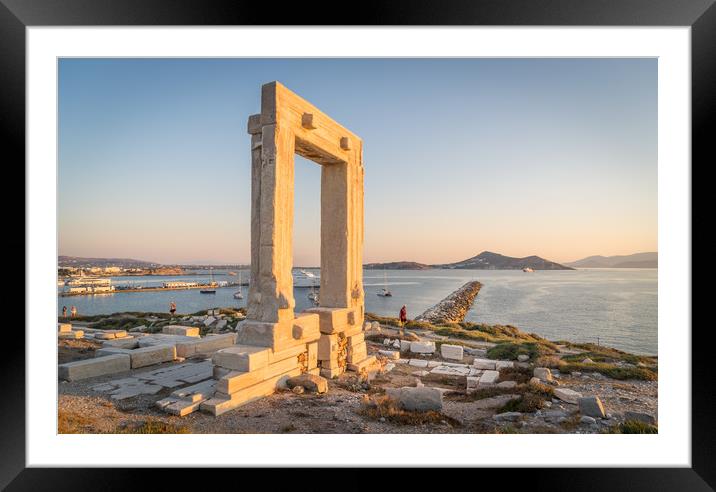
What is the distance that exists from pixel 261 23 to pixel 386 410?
18.3 feet

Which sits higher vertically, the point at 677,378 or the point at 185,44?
the point at 185,44

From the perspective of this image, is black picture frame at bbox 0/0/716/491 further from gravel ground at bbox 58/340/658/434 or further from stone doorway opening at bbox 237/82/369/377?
stone doorway opening at bbox 237/82/369/377

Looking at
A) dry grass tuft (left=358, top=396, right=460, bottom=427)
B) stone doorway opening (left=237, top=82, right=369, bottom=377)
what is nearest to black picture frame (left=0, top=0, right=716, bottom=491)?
dry grass tuft (left=358, top=396, right=460, bottom=427)

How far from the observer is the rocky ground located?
5.97 m

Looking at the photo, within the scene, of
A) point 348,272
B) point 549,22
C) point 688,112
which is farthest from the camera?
point 348,272

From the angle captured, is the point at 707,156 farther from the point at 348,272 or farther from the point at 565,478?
the point at 348,272

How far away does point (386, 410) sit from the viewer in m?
6.55

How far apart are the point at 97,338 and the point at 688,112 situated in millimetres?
14463

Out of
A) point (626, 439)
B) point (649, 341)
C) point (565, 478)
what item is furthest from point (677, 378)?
point (649, 341)

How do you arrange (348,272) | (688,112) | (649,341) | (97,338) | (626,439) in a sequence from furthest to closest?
(649,341) → (97,338) → (348,272) → (626,439) → (688,112)

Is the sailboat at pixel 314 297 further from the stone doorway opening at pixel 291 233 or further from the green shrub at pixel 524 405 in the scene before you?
the green shrub at pixel 524 405

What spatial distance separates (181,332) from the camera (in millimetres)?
13367

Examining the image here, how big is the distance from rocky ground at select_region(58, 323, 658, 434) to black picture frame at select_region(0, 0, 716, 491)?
197cm

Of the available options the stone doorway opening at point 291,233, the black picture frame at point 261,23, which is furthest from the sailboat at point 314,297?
the black picture frame at point 261,23
